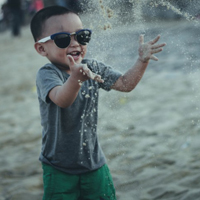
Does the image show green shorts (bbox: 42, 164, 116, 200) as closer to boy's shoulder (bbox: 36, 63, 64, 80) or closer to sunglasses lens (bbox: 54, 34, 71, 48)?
boy's shoulder (bbox: 36, 63, 64, 80)

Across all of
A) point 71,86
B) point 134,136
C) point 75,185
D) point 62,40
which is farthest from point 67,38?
point 134,136

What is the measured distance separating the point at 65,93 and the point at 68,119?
0.83 ft

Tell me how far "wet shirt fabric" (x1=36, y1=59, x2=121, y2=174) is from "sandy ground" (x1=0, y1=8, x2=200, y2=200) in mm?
559

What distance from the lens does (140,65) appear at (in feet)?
6.99

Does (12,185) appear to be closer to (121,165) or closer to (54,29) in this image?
(121,165)

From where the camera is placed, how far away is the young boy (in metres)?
2.01

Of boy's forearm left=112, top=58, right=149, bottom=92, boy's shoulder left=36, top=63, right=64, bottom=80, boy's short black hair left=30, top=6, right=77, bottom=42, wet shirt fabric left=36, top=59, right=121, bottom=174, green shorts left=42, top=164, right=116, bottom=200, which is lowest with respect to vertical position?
green shorts left=42, top=164, right=116, bottom=200

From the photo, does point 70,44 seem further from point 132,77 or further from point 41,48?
point 132,77

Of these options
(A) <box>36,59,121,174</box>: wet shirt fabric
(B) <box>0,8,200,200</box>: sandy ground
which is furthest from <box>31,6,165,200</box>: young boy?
(B) <box>0,8,200,200</box>: sandy ground

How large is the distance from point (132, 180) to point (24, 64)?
23.5ft

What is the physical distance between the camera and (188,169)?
2871mm

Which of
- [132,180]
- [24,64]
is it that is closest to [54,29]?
[132,180]

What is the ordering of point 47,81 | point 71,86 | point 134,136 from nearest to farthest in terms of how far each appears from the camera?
point 71,86, point 47,81, point 134,136

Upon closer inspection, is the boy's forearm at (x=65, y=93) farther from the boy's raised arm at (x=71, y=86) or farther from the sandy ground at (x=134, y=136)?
the sandy ground at (x=134, y=136)
